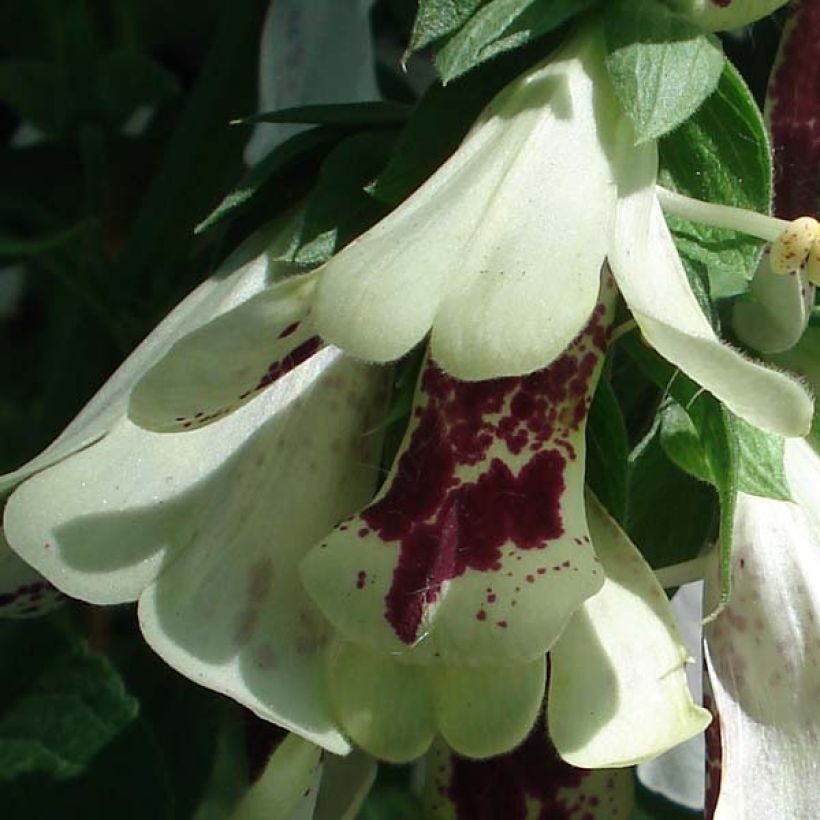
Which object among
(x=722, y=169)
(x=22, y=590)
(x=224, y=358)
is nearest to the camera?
(x=224, y=358)

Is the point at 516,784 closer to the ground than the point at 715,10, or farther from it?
closer to the ground

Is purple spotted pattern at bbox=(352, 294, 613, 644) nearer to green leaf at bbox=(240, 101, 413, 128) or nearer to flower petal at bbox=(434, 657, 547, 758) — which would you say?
flower petal at bbox=(434, 657, 547, 758)

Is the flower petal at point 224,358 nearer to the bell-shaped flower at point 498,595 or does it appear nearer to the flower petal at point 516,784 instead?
the bell-shaped flower at point 498,595

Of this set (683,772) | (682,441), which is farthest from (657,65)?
(683,772)

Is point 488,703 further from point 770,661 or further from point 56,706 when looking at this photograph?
point 56,706

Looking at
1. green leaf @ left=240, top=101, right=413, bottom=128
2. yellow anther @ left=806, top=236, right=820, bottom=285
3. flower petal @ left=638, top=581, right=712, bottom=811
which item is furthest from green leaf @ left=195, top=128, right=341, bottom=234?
flower petal @ left=638, top=581, right=712, bottom=811

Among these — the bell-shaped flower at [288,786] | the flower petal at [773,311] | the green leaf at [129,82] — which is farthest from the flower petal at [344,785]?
the green leaf at [129,82]

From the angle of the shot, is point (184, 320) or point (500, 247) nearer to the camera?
point (500, 247)
